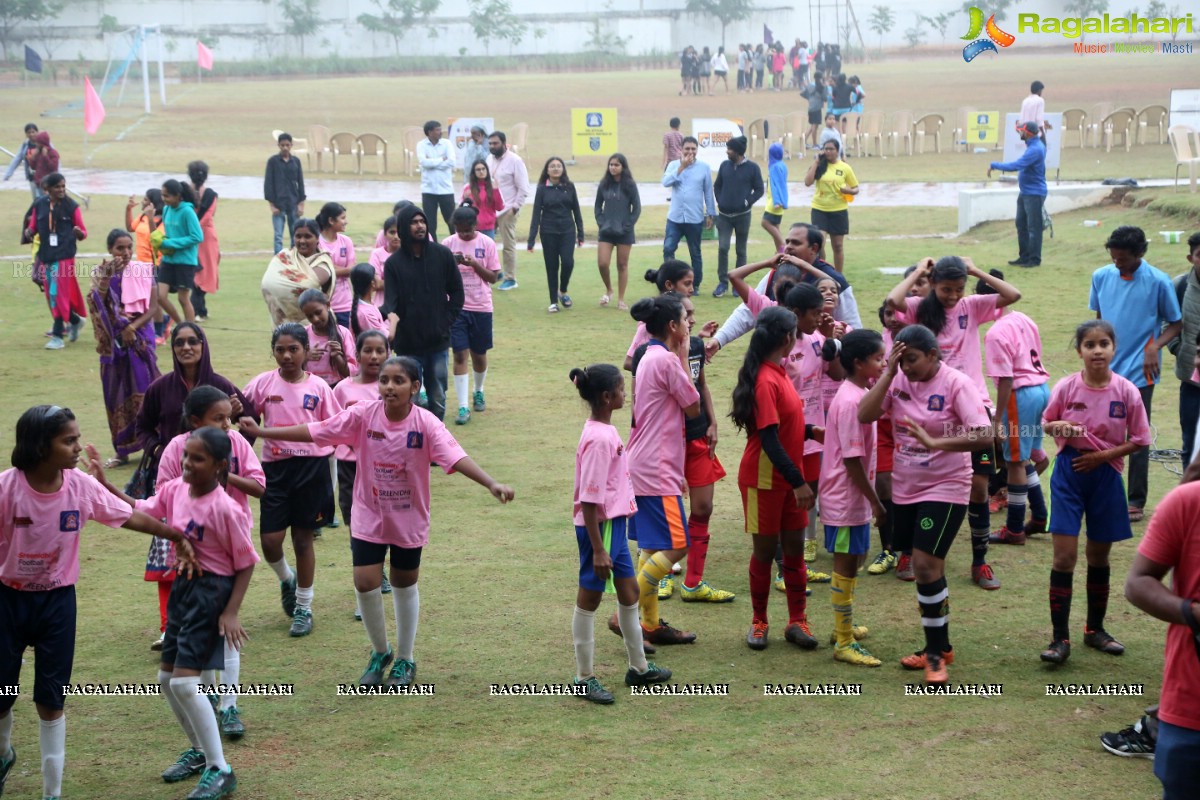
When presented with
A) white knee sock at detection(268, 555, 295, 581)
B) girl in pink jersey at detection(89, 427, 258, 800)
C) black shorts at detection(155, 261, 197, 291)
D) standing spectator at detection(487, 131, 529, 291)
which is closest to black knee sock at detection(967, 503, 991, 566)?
white knee sock at detection(268, 555, 295, 581)

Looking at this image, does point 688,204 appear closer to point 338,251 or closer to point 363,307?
point 338,251

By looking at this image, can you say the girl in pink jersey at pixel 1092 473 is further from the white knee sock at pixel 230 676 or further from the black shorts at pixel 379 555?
the white knee sock at pixel 230 676

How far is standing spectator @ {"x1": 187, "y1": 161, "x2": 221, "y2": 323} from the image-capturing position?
15008 millimetres

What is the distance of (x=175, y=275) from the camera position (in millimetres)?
13570

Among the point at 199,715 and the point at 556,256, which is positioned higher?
the point at 556,256

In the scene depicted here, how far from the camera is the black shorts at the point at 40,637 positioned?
4645mm

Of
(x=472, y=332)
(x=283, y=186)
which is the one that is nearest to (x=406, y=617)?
(x=472, y=332)

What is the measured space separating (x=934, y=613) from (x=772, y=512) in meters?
0.92

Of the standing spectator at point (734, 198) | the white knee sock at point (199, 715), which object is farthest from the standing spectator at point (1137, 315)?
the standing spectator at point (734, 198)

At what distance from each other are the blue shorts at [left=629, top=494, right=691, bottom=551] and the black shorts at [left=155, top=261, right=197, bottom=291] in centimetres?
914

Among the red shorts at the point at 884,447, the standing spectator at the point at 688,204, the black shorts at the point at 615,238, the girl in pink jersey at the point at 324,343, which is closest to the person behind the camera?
the red shorts at the point at 884,447

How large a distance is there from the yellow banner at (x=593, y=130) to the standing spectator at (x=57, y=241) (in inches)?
749

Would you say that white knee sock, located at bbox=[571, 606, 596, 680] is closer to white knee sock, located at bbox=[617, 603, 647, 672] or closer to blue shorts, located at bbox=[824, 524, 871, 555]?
white knee sock, located at bbox=[617, 603, 647, 672]

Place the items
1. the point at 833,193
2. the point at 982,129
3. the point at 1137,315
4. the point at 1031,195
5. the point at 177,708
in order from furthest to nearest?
the point at 982,129
the point at 1031,195
the point at 833,193
the point at 1137,315
the point at 177,708
